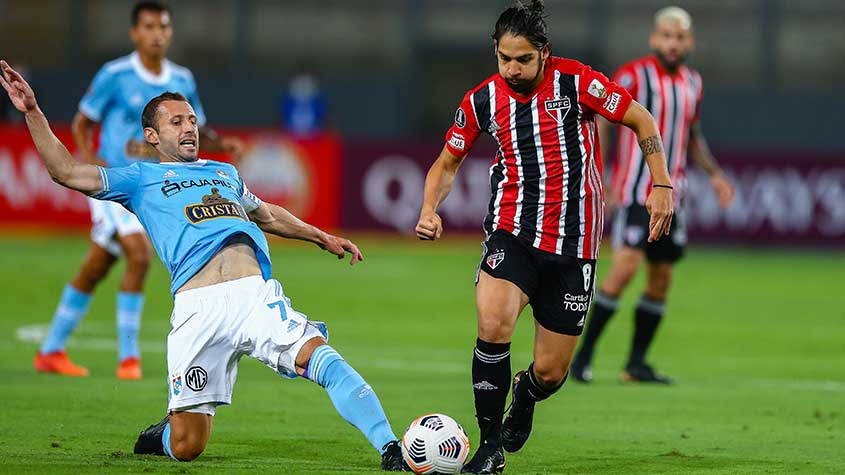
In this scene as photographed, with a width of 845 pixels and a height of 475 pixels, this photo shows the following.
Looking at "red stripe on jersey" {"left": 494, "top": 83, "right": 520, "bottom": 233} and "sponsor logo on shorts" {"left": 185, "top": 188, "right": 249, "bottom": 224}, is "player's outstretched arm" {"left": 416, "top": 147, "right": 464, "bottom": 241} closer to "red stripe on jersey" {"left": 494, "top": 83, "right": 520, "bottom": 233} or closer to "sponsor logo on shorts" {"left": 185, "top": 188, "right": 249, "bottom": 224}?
"red stripe on jersey" {"left": 494, "top": 83, "right": 520, "bottom": 233}

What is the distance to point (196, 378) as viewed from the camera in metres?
6.72

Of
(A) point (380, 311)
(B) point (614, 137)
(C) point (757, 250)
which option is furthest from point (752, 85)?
(A) point (380, 311)

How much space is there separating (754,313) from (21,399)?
29.9ft

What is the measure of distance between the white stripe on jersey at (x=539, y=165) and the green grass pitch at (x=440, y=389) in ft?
3.67

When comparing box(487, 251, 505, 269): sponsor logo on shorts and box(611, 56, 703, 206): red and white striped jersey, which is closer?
box(487, 251, 505, 269): sponsor logo on shorts

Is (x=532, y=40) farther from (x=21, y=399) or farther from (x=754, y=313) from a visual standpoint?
→ (x=754, y=313)

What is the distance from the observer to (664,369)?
37.9 ft

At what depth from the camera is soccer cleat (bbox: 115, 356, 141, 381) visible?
33.1 feet

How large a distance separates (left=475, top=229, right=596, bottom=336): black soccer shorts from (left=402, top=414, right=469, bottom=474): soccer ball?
983mm

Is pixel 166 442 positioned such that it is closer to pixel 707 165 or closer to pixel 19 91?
pixel 19 91

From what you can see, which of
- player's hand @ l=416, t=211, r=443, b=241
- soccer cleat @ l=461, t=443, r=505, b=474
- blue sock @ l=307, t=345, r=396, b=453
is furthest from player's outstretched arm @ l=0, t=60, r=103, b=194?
soccer cleat @ l=461, t=443, r=505, b=474

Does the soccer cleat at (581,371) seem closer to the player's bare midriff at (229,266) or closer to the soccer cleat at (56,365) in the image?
the soccer cleat at (56,365)

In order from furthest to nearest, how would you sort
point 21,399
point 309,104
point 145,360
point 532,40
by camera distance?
point 309,104 < point 145,360 < point 21,399 < point 532,40

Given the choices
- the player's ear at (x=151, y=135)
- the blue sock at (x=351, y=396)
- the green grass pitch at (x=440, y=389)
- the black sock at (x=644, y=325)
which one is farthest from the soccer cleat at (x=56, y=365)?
the blue sock at (x=351, y=396)
